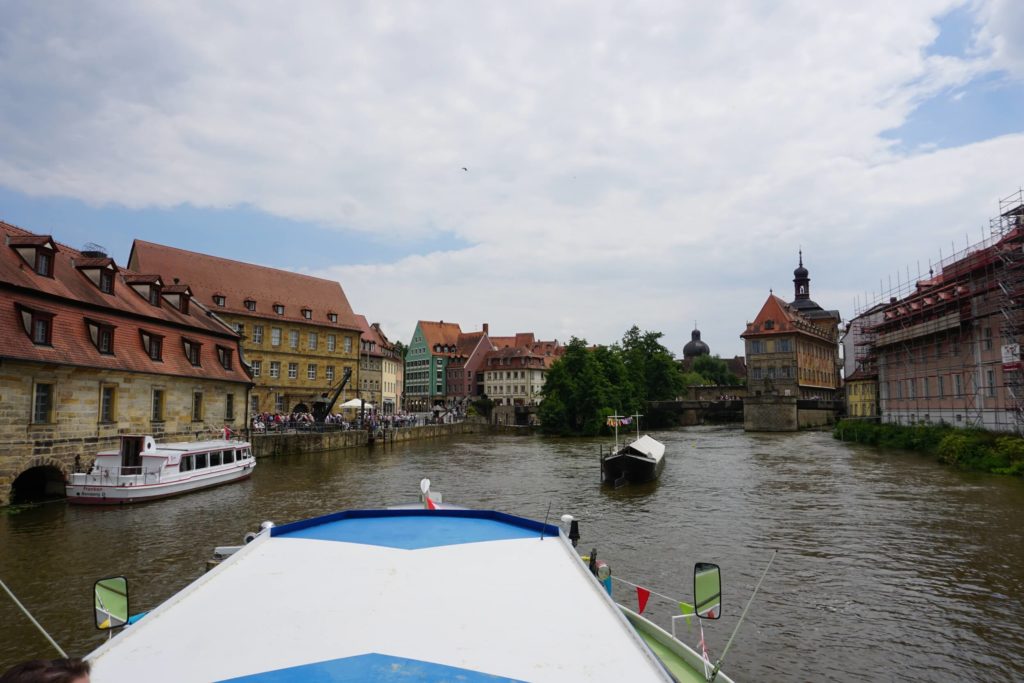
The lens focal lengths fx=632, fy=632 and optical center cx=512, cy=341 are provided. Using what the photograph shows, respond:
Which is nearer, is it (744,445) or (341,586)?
(341,586)

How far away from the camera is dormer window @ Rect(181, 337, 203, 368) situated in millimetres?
28219

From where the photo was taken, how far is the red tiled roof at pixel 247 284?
48531mm

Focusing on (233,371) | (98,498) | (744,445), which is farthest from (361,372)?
(98,498)

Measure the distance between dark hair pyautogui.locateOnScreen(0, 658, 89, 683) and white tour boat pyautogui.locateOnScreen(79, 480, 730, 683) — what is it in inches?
75.2

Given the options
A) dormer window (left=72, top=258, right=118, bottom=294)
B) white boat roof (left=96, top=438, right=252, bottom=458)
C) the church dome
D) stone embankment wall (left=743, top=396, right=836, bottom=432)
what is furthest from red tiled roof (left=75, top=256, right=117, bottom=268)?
the church dome

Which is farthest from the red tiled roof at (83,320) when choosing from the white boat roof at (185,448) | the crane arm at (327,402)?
the crane arm at (327,402)

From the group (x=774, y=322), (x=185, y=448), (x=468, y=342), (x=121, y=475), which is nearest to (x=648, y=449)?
(x=185, y=448)

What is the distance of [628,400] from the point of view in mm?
68875

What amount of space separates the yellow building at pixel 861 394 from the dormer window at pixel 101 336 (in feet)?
211

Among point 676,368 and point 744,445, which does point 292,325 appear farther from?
point 676,368

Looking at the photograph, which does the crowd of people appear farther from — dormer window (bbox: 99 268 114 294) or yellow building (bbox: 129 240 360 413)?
dormer window (bbox: 99 268 114 294)

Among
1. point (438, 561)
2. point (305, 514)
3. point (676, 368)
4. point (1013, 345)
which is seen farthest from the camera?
point (676, 368)

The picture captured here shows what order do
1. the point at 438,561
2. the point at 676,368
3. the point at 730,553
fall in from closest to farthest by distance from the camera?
1. the point at 438,561
2. the point at 730,553
3. the point at 676,368

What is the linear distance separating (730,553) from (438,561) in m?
10.6
